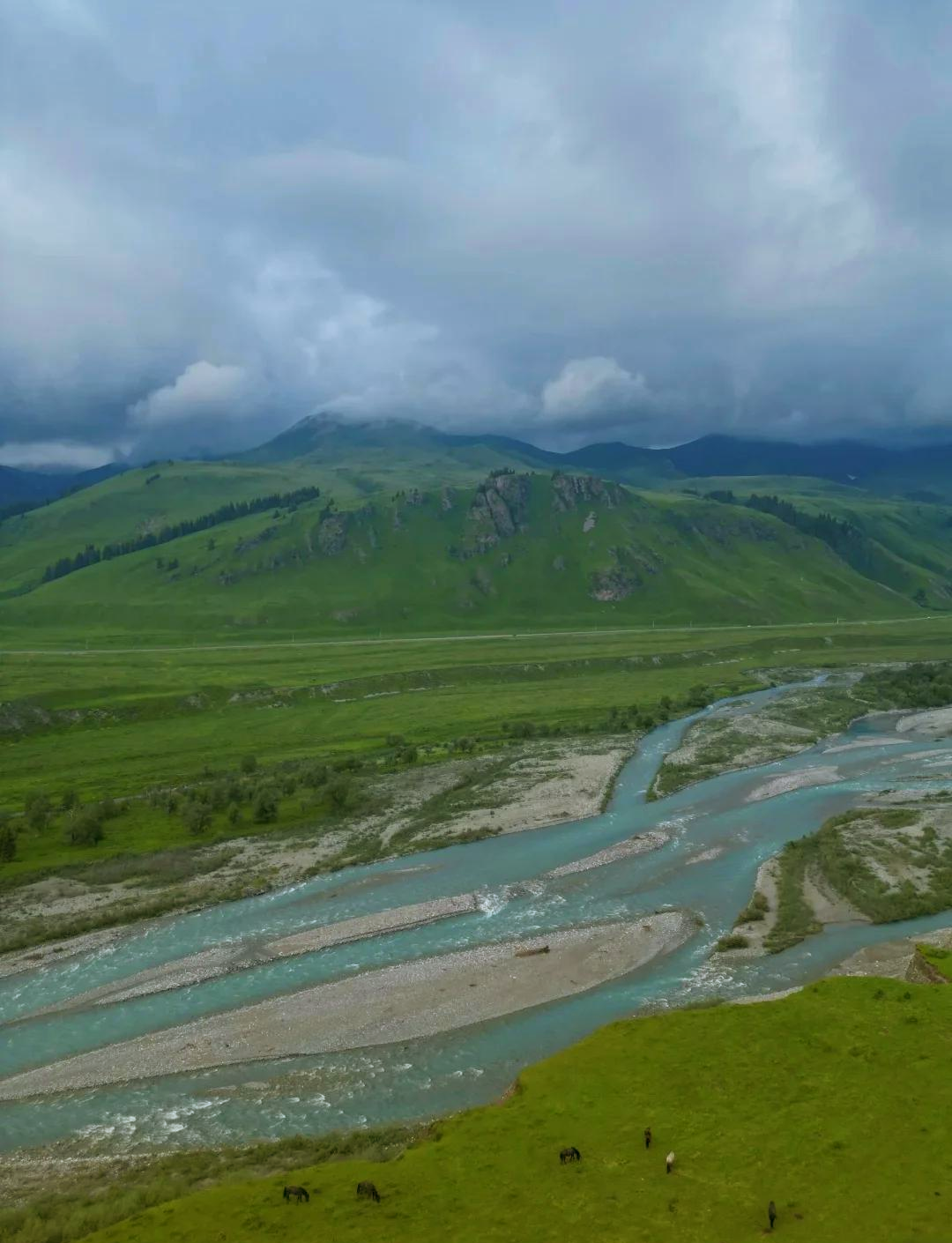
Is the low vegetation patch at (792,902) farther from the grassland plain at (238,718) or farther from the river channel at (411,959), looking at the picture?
the grassland plain at (238,718)

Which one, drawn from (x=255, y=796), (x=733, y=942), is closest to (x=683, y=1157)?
(x=733, y=942)

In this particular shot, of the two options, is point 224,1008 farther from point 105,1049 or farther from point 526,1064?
point 526,1064

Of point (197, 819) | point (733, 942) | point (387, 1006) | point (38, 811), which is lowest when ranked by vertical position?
point (733, 942)

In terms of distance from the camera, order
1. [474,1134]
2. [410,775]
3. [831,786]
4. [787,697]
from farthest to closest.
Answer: [787,697] < [410,775] < [831,786] < [474,1134]

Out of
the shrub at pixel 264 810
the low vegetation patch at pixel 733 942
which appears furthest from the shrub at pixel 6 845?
the low vegetation patch at pixel 733 942

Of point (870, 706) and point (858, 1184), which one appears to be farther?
point (870, 706)

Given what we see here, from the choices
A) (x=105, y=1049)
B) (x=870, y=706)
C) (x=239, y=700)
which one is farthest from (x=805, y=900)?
(x=239, y=700)

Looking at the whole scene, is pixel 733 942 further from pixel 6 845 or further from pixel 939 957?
pixel 6 845
